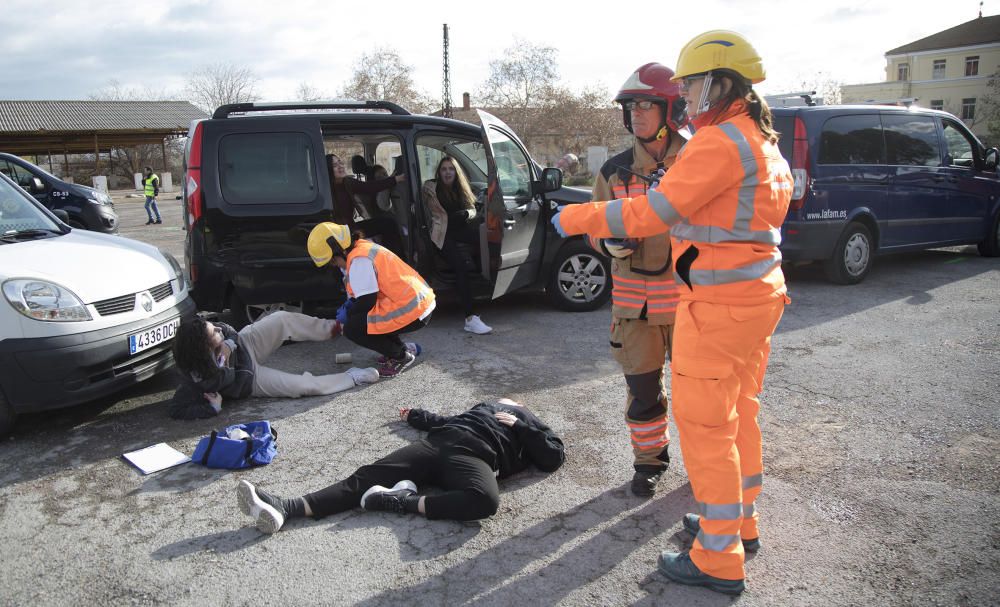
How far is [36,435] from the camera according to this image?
13.3 feet

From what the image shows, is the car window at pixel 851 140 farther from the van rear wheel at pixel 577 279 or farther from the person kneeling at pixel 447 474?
the person kneeling at pixel 447 474

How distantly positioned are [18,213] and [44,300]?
144 cm

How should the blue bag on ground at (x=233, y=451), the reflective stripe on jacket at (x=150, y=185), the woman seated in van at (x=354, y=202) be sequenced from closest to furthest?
the blue bag on ground at (x=233, y=451) < the woman seated in van at (x=354, y=202) < the reflective stripe on jacket at (x=150, y=185)

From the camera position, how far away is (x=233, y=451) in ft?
11.8

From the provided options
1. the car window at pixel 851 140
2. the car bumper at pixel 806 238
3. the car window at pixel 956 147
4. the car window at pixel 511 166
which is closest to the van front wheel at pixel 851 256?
the car bumper at pixel 806 238

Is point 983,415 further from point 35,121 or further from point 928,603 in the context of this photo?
point 35,121

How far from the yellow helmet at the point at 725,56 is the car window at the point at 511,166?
3677mm

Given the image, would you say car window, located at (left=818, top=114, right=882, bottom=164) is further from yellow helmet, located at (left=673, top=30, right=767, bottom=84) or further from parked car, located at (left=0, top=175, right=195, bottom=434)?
parked car, located at (left=0, top=175, right=195, bottom=434)

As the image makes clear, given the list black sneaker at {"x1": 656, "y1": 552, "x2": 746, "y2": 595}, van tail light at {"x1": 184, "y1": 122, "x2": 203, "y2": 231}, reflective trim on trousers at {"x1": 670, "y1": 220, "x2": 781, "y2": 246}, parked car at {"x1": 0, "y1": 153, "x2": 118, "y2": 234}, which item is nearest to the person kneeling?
black sneaker at {"x1": 656, "y1": 552, "x2": 746, "y2": 595}

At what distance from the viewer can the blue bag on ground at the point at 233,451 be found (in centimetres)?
359

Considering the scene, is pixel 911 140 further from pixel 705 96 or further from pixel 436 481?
pixel 436 481

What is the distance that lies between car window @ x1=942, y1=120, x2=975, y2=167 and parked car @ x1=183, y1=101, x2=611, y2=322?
5085mm

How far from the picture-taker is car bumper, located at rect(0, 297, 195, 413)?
12.3ft

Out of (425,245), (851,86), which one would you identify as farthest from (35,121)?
(851,86)
